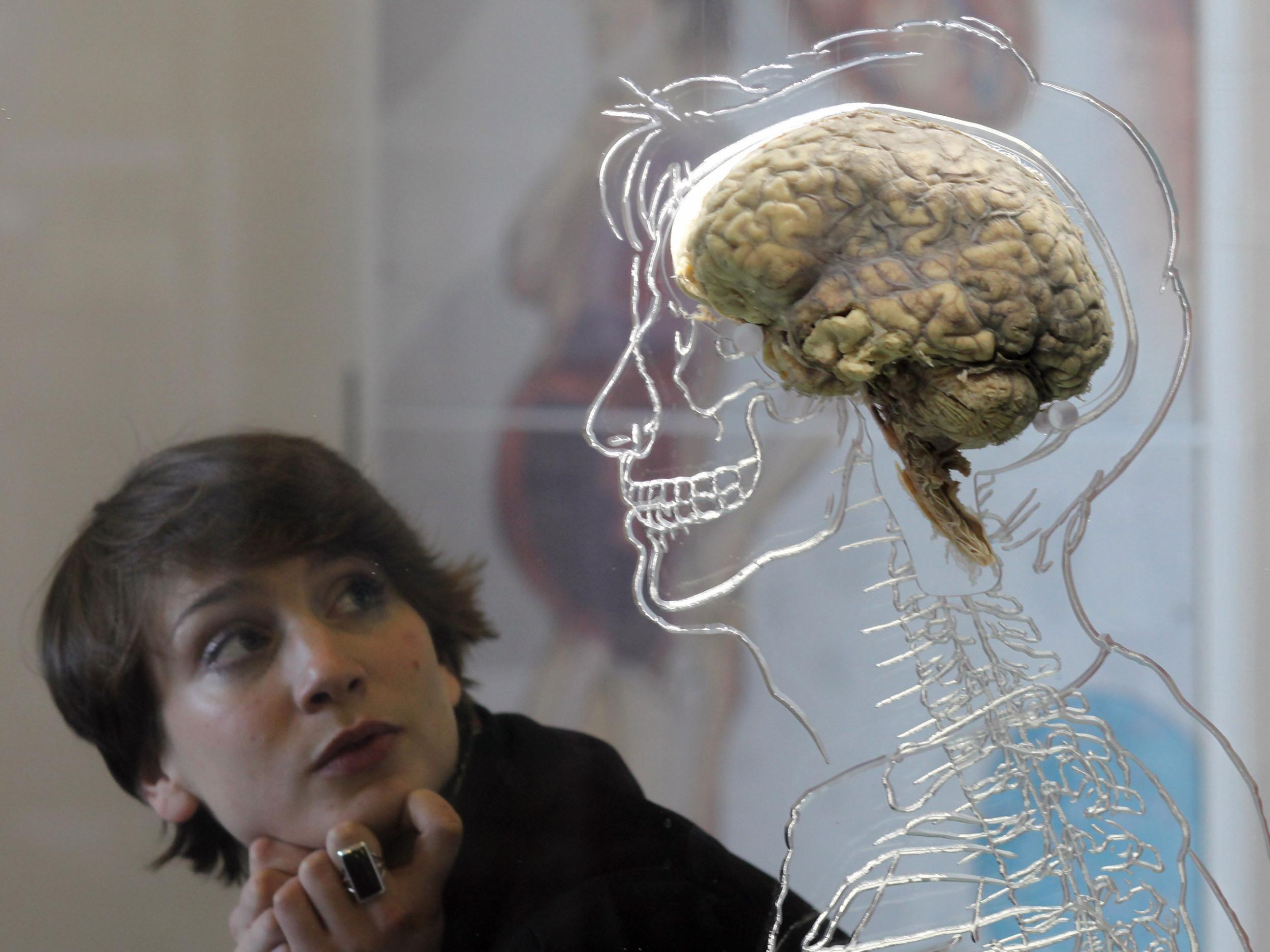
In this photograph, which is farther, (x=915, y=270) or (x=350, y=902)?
(x=350, y=902)

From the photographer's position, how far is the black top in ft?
2.44

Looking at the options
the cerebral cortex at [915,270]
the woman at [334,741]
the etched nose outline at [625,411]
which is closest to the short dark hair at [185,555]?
the woman at [334,741]

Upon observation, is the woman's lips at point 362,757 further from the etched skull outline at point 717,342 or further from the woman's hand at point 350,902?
the etched skull outline at point 717,342

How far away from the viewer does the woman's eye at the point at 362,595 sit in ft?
2.38

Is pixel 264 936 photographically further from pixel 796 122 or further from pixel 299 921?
pixel 796 122

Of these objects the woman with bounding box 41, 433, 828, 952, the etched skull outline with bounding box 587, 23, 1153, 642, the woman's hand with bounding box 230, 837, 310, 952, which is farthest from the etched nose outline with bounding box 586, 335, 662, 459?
the woman's hand with bounding box 230, 837, 310, 952

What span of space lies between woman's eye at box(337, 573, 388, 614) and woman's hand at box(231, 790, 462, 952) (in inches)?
5.4

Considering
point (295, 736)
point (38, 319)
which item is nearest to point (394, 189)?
point (38, 319)

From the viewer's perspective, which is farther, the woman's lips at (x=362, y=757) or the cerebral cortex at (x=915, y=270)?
the woman's lips at (x=362, y=757)

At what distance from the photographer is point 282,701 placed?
71cm

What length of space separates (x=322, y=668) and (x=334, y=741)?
0.17 ft

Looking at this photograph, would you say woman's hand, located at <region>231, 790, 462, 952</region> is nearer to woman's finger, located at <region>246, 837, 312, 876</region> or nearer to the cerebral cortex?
woman's finger, located at <region>246, 837, 312, 876</region>

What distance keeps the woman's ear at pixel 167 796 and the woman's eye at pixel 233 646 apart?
0.31 feet

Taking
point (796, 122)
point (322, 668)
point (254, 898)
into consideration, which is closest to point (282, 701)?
point (322, 668)
